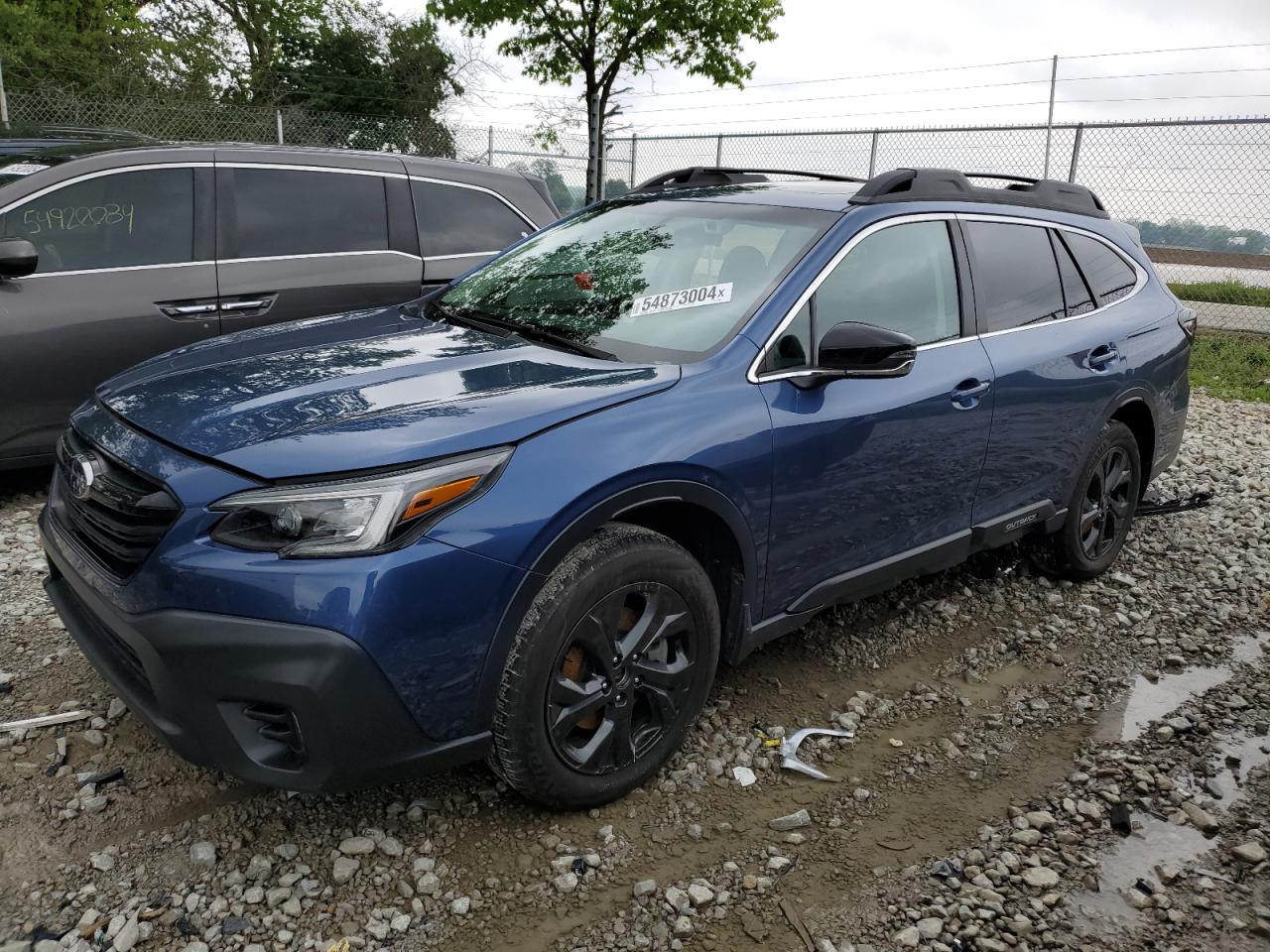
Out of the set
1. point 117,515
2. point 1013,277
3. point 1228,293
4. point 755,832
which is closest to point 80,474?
point 117,515

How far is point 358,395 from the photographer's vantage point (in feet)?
8.57

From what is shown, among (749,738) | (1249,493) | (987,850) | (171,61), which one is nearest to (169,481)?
(749,738)

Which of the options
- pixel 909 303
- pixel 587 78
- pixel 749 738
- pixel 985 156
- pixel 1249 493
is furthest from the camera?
pixel 587 78

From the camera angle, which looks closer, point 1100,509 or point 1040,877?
point 1040,877

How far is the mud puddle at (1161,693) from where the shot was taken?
3.47 meters

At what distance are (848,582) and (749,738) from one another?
0.61 m

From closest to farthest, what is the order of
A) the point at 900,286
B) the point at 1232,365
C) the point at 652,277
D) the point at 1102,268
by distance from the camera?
the point at 652,277, the point at 900,286, the point at 1102,268, the point at 1232,365

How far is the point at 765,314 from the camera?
302 centimetres

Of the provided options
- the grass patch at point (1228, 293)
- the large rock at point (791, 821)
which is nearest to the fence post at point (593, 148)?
the grass patch at point (1228, 293)

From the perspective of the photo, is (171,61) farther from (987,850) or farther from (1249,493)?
(987,850)

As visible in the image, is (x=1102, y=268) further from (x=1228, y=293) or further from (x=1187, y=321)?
(x=1228, y=293)

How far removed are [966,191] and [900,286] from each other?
2.03ft

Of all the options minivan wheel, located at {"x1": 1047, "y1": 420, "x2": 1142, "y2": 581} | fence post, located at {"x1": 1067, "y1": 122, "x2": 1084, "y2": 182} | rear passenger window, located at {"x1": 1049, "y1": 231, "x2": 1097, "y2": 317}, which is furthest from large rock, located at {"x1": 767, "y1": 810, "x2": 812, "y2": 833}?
fence post, located at {"x1": 1067, "y1": 122, "x2": 1084, "y2": 182}

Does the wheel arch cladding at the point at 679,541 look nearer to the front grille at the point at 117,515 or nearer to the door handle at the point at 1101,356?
the front grille at the point at 117,515
